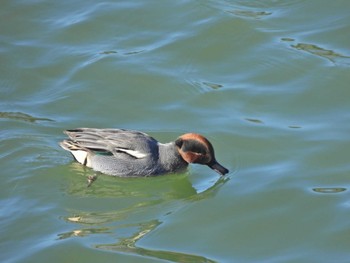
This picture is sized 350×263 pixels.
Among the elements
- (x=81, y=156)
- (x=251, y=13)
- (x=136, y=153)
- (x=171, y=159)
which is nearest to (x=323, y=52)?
(x=251, y=13)

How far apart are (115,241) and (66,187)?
1.55m

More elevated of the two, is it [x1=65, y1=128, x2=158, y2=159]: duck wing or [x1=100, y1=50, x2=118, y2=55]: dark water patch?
[x1=100, y1=50, x2=118, y2=55]: dark water patch

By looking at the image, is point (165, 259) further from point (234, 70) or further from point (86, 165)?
point (234, 70)

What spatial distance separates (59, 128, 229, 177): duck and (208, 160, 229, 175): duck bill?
162 mm

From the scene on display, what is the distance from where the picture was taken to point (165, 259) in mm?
8273

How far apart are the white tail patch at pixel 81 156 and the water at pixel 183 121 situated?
0.44 ft

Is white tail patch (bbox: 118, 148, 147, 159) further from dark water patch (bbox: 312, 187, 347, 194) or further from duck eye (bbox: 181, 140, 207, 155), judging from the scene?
dark water patch (bbox: 312, 187, 347, 194)

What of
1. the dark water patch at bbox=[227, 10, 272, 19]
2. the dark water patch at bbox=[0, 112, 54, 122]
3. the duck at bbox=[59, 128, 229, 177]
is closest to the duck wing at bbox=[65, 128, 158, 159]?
the duck at bbox=[59, 128, 229, 177]

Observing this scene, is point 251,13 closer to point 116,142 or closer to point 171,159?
point 171,159

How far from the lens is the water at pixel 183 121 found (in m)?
8.71

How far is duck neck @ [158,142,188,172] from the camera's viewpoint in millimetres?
10391

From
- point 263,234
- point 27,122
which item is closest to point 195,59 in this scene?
point 27,122

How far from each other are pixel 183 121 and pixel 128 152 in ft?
3.56

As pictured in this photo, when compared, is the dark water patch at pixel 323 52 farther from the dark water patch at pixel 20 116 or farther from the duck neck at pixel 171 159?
the dark water patch at pixel 20 116
